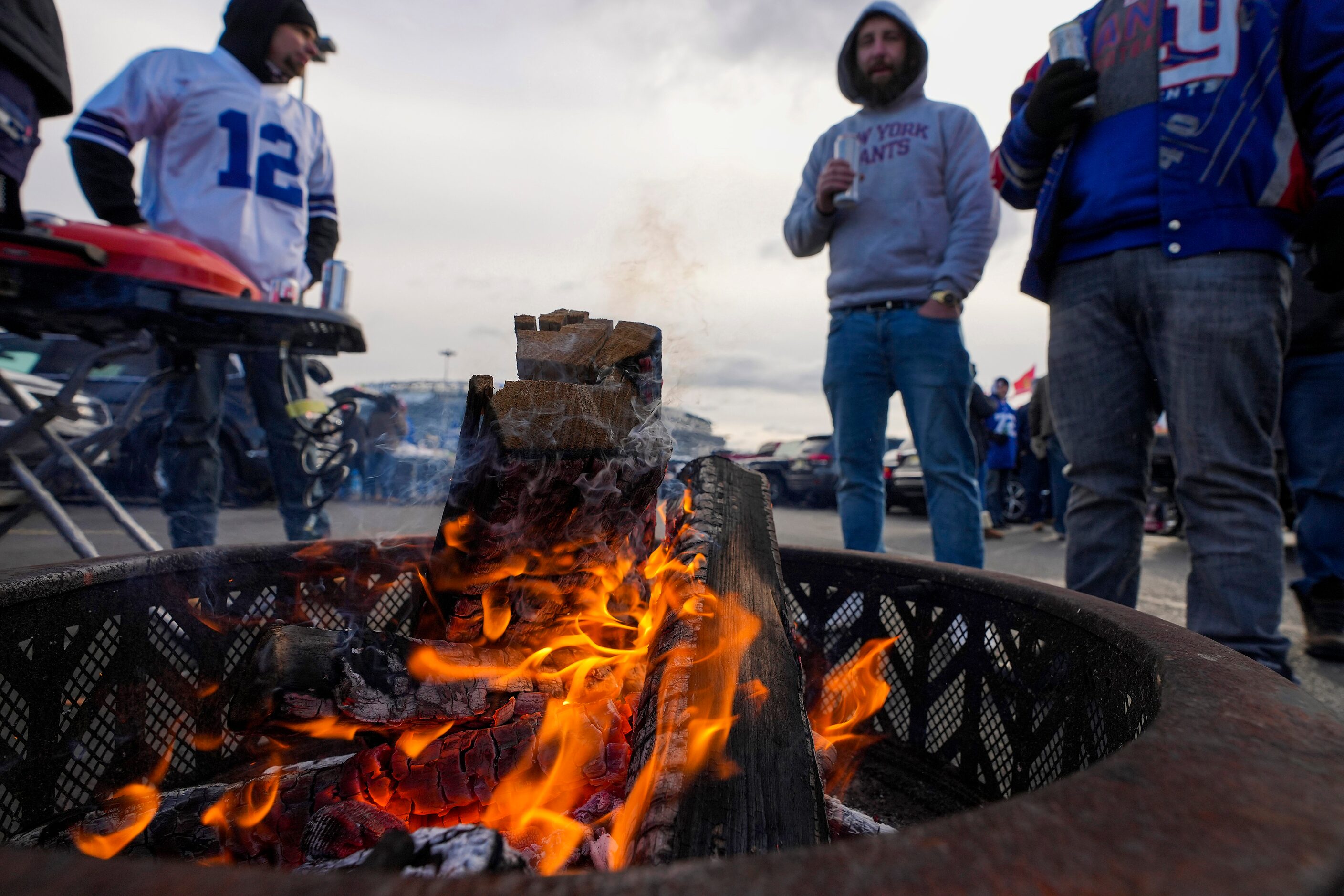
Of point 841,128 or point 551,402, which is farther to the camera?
point 841,128

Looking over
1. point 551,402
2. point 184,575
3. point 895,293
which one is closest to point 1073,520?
point 895,293

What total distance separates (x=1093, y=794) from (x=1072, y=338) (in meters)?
2.01

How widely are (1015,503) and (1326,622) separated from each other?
25.0 ft

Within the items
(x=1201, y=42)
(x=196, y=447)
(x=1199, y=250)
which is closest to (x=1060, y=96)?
(x=1201, y=42)

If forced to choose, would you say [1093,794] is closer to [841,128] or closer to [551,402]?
[551,402]

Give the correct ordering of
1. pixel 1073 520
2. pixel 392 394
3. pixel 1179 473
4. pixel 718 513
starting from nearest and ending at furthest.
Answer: pixel 718 513 → pixel 1179 473 → pixel 1073 520 → pixel 392 394

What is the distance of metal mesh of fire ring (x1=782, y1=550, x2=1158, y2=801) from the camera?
3.51 ft

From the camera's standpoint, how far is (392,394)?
157 inches

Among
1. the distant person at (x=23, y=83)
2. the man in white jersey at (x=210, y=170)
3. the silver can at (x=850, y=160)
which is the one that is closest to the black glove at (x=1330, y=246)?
the silver can at (x=850, y=160)

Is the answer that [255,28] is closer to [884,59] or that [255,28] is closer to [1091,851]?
[884,59]

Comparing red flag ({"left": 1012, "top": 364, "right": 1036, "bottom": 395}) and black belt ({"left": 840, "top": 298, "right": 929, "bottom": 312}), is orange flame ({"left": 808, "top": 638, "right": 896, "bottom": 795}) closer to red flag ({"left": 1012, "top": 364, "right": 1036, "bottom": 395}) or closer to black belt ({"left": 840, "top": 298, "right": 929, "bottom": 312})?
black belt ({"left": 840, "top": 298, "right": 929, "bottom": 312})

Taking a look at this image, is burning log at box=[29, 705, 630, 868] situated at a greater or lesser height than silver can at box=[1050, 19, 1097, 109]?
lesser

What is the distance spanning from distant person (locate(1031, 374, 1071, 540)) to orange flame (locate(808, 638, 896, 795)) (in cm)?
551

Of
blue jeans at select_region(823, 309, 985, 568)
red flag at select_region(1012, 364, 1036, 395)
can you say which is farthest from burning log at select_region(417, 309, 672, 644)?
red flag at select_region(1012, 364, 1036, 395)
